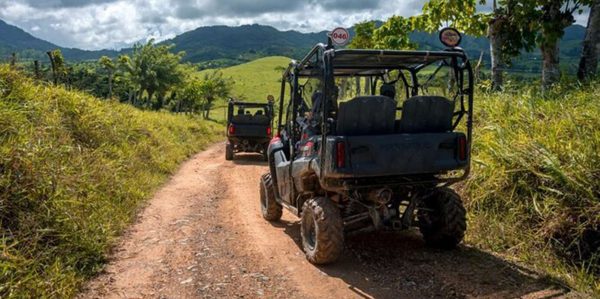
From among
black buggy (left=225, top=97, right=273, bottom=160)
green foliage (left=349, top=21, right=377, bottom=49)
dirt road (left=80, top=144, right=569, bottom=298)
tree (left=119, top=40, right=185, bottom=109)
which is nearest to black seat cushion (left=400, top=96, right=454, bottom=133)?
dirt road (left=80, top=144, right=569, bottom=298)

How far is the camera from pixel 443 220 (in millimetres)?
5410

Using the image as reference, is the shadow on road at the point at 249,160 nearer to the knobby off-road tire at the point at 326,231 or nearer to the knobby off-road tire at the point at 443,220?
the knobby off-road tire at the point at 443,220

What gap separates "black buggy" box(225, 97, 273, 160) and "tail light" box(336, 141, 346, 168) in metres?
11.3

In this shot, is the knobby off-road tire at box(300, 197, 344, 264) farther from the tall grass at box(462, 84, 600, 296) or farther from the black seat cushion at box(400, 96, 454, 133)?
the tall grass at box(462, 84, 600, 296)

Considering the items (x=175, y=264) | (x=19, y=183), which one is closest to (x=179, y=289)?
(x=175, y=264)

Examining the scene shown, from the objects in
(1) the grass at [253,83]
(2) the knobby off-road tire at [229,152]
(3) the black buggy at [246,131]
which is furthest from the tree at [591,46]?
(1) the grass at [253,83]

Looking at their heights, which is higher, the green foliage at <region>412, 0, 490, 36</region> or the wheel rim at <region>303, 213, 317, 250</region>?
the green foliage at <region>412, 0, 490, 36</region>

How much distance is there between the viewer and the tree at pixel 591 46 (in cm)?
791

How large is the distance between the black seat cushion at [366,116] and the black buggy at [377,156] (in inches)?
0.4

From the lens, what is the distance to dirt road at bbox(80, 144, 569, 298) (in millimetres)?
4535

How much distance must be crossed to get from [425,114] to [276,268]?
2.40 m

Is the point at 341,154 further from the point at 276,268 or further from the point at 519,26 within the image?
the point at 519,26

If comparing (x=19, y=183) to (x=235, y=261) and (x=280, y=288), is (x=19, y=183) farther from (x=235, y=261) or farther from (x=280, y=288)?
(x=280, y=288)

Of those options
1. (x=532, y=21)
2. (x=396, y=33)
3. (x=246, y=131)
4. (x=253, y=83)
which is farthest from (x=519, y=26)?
(x=253, y=83)
